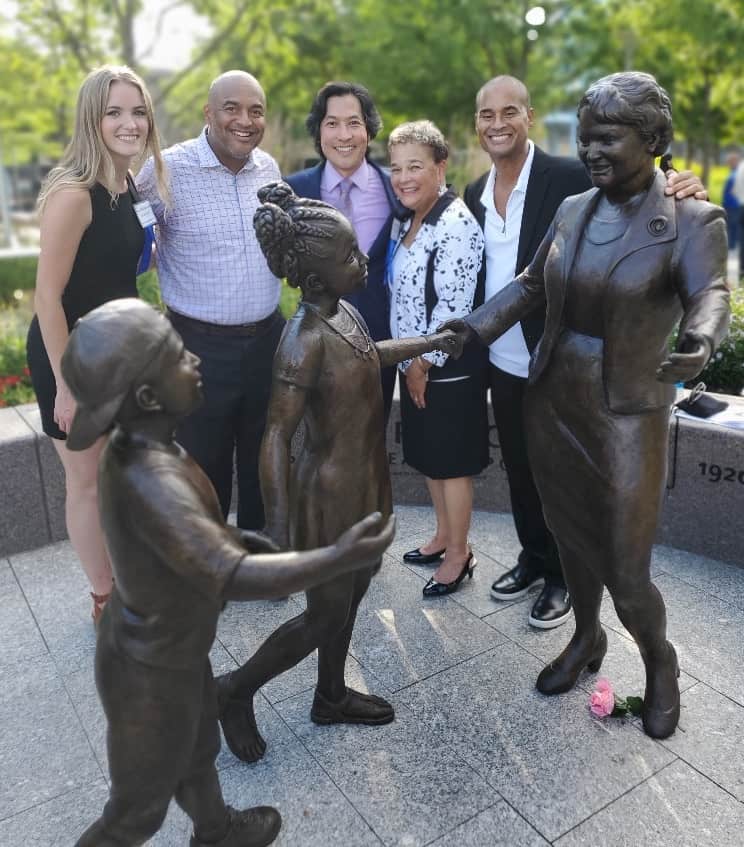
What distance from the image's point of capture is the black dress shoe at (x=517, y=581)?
3879 millimetres

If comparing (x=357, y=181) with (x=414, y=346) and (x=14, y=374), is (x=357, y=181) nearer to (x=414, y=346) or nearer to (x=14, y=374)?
(x=414, y=346)

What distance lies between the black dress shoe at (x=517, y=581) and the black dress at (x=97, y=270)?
2.27m

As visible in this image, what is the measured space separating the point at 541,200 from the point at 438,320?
726 millimetres

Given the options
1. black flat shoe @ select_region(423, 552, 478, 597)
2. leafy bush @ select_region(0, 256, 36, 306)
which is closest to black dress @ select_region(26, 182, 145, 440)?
black flat shoe @ select_region(423, 552, 478, 597)

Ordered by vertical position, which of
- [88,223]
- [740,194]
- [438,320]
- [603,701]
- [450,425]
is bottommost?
[603,701]

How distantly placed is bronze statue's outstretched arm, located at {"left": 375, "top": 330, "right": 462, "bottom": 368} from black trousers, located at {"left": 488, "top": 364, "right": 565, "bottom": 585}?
782mm

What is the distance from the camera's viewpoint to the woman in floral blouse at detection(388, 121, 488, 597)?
3.44 metres

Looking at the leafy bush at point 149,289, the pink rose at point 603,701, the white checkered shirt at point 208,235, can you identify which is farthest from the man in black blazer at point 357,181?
the leafy bush at point 149,289

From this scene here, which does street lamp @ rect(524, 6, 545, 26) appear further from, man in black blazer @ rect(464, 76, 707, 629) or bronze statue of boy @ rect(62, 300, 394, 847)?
bronze statue of boy @ rect(62, 300, 394, 847)

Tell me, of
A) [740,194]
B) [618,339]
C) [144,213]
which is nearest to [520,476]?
[618,339]

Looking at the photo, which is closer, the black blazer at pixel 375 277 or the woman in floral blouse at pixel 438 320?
the woman in floral blouse at pixel 438 320

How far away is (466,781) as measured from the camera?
8.77 ft

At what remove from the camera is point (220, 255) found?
11.7 ft

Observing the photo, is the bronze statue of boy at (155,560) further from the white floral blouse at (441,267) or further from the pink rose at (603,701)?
the white floral blouse at (441,267)
